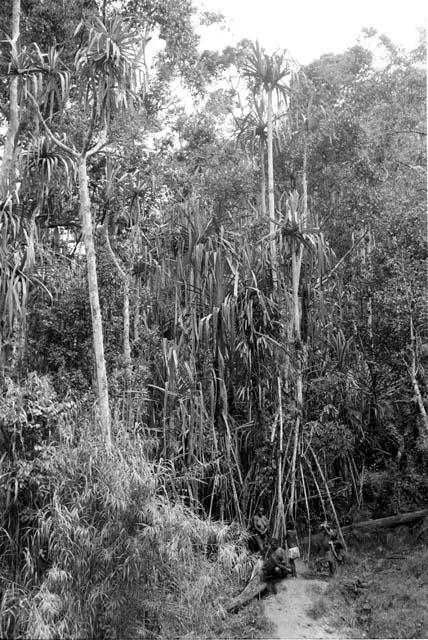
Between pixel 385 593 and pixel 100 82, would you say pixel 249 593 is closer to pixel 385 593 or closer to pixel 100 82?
pixel 385 593

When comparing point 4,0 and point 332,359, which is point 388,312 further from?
point 4,0

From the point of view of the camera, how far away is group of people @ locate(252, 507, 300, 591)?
5.69m

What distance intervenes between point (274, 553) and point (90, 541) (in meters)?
2.26

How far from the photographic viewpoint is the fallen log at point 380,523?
262 inches

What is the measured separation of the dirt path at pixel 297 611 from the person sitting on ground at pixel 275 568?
4.3 inches

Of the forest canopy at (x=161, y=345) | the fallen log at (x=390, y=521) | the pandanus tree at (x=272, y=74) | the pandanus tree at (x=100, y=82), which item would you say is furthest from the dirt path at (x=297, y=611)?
the pandanus tree at (x=272, y=74)

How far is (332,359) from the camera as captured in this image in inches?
292

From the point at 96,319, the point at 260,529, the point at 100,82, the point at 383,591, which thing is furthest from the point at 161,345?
the point at 383,591

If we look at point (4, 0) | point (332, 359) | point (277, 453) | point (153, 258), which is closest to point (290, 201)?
point (153, 258)

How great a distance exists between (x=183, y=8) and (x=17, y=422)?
6634 millimetres

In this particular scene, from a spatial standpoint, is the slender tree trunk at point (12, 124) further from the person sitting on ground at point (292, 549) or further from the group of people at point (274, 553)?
the person sitting on ground at point (292, 549)

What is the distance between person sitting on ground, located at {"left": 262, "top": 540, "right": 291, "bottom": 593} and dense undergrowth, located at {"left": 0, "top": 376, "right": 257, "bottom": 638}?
3.75 ft

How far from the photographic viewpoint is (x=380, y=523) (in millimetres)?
6750

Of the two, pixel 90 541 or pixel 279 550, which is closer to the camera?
pixel 90 541
